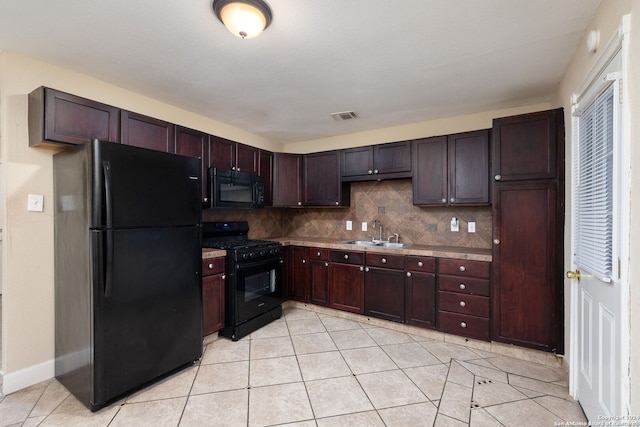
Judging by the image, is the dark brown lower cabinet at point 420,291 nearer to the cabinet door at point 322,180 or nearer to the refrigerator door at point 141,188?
the cabinet door at point 322,180

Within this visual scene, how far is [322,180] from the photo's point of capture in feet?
13.0

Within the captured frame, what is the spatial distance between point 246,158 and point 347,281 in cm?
196

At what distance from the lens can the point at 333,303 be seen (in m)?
3.56

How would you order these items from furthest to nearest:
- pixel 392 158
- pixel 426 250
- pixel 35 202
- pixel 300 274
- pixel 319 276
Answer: pixel 300 274, pixel 319 276, pixel 392 158, pixel 426 250, pixel 35 202

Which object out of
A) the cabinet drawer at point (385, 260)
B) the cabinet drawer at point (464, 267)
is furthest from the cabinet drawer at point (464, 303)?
the cabinet drawer at point (385, 260)

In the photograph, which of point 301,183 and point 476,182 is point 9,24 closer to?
point 301,183

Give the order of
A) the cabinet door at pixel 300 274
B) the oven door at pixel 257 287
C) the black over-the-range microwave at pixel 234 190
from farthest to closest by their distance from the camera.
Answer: the cabinet door at pixel 300 274 < the black over-the-range microwave at pixel 234 190 < the oven door at pixel 257 287

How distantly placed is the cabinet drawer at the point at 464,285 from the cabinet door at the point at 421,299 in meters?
0.09

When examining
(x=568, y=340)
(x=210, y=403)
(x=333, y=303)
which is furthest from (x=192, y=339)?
(x=568, y=340)

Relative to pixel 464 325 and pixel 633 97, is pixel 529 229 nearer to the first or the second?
pixel 464 325

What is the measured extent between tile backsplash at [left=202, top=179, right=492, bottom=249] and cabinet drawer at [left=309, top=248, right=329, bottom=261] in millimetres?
619

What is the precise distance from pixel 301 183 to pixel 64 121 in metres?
2.58

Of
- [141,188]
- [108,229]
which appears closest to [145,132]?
[141,188]

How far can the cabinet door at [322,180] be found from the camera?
385 cm
